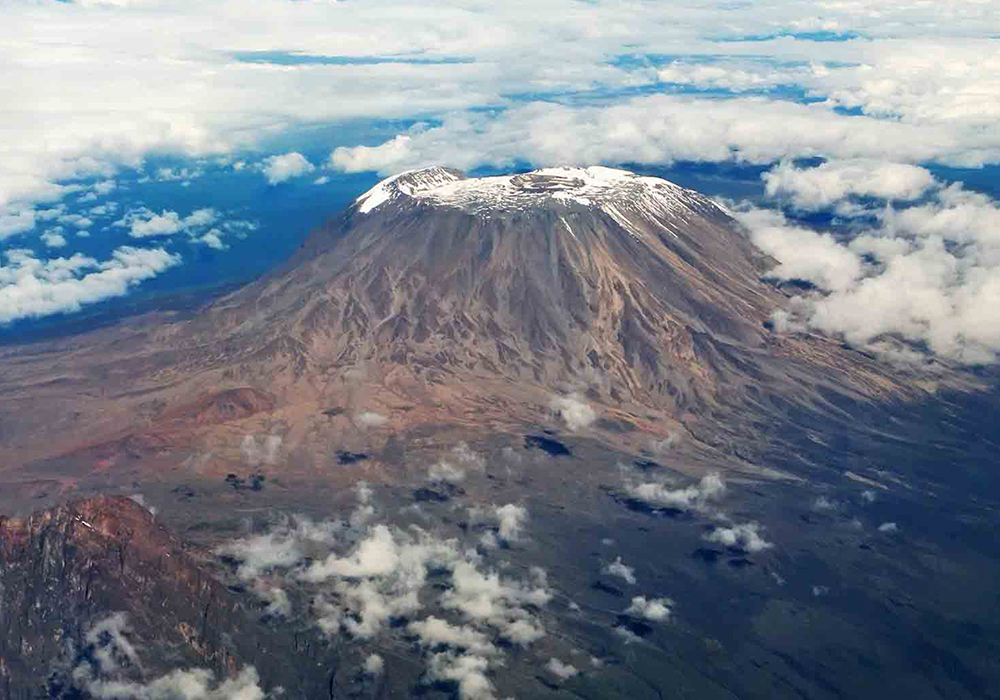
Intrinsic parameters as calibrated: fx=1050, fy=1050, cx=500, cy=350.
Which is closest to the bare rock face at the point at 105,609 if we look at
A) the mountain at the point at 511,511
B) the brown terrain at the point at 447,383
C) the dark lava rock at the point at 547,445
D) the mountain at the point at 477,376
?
the mountain at the point at 511,511

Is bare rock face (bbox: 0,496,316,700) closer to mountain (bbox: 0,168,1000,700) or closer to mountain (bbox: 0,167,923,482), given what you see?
mountain (bbox: 0,168,1000,700)

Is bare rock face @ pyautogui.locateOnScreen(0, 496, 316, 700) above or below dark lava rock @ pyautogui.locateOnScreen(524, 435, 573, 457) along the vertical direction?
above

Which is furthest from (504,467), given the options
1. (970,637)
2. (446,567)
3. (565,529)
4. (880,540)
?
(970,637)

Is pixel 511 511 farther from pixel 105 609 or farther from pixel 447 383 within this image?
pixel 105 609

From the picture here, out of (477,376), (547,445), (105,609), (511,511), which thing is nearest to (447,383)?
(477,376)

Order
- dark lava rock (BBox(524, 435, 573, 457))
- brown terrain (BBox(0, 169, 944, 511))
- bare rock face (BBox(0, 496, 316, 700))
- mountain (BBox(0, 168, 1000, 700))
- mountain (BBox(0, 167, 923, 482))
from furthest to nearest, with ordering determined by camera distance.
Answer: mountain (BBox(0, 167, 923, 482)) < brown terrain (BBox(0, 169, 944, 511)) < dark lava rock (BBox(524, 435, 573, 457)) < mountain (BBox(0, 168, 1000, 700)) < bare rock face (BBox(0, 496, 316, 700))

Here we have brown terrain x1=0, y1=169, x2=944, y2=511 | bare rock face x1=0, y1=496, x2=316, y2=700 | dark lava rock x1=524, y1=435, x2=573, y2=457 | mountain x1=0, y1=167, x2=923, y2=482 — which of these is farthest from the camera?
mountain x1=0, y1=167, x2=923, y2=482

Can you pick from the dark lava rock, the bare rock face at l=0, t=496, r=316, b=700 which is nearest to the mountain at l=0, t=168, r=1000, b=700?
the bare rock face at l=0, t=496, r=316, b=700

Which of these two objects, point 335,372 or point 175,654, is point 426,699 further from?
point 335,372

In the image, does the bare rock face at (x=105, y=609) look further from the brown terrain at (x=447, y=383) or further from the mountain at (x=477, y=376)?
the mountain at (x=477, y=376)
